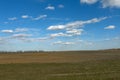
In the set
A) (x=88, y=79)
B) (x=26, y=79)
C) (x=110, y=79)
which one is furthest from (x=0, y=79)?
(x=110, y=79)

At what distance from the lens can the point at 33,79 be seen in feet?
105

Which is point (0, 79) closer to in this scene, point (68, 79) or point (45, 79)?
point (45, 79)

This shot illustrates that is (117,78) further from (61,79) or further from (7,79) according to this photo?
(7,79)

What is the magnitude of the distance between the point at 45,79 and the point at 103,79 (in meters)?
6.88

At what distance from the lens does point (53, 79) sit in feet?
105

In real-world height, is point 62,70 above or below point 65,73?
above

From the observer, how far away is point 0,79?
33219 millimetres

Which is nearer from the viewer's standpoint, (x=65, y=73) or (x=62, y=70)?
(x=65, y=73)

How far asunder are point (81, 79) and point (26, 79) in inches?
263

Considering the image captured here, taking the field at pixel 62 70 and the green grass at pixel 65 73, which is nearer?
the green grass at pixel 65 73

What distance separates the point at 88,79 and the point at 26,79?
750 centimetres

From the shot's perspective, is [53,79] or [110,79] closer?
[110,79]

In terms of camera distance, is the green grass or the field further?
the field

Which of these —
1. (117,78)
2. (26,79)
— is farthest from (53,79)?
(117,78)
